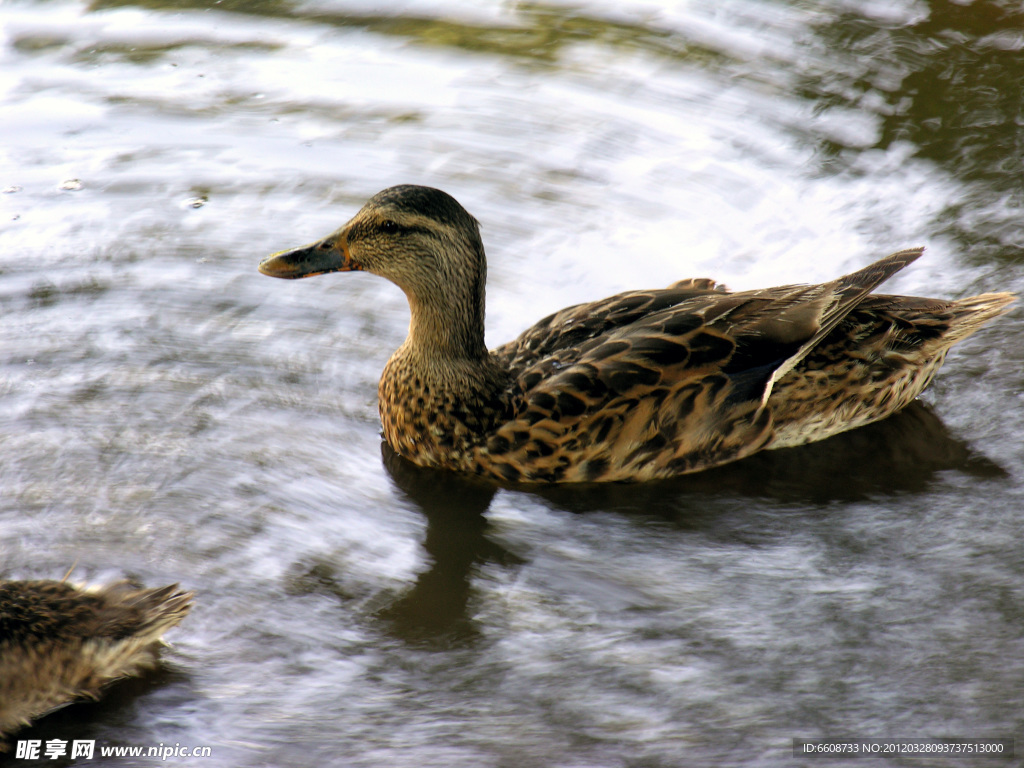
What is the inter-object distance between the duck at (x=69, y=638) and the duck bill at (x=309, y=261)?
1709 mm

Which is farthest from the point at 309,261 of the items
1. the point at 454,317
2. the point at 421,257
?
the point at 454,317

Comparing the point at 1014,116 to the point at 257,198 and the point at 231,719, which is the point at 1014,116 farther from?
the point at 231,719

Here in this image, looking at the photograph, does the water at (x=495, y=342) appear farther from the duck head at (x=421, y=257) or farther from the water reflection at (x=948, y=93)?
the duck head at (x=421, y=257)

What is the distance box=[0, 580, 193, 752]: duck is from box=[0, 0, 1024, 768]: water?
0.11 metres

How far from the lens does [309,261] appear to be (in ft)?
17.0

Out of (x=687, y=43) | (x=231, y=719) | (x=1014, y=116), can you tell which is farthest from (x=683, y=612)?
(x=687, y=43)

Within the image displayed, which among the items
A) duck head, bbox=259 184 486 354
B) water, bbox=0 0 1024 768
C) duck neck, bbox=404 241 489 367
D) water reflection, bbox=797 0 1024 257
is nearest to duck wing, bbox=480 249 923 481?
water, bbox=0 0 1024 768

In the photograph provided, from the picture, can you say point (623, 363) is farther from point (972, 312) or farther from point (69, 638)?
point (69, 638)

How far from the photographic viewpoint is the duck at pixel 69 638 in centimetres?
367

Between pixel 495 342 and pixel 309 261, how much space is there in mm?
1126

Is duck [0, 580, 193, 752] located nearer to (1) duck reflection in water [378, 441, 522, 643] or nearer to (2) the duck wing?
(1) duck reflection in water [378, 441, 522, 643]

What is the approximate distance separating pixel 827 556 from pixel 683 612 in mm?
679

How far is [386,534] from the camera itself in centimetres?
468

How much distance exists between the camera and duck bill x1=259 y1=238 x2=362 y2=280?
5.16 metres
